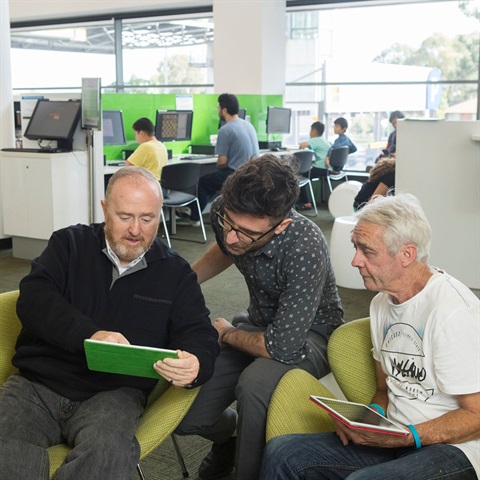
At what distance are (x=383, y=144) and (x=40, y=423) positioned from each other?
9.00 metres

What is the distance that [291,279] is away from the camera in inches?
84.7

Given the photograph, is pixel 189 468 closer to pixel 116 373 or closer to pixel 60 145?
pixel 116 373

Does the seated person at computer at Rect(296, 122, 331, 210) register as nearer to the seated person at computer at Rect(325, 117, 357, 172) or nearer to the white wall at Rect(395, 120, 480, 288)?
the seated person at computer at Rect(325, 117, 357, 172)

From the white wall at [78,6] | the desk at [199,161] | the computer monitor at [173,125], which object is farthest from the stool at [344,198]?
the white wall at [78,6]

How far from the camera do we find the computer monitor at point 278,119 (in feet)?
31.6

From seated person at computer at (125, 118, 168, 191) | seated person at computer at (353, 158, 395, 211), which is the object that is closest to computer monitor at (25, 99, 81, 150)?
seated person at computer at (125, 118, 168, 191)

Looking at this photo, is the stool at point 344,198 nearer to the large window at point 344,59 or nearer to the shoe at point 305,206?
the shoe at point 305,206

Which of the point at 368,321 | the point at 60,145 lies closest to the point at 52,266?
the point at 368,321

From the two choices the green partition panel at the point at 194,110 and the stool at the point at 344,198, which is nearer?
the stool at the point at 344,198

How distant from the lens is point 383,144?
409 inches

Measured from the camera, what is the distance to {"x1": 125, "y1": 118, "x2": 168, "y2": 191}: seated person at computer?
6965 millimetres

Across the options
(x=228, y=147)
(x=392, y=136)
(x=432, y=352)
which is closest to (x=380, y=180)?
(x=228, y=147)

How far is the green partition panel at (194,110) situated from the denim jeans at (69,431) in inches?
231

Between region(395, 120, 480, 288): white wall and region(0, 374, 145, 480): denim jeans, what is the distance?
3294 mm
